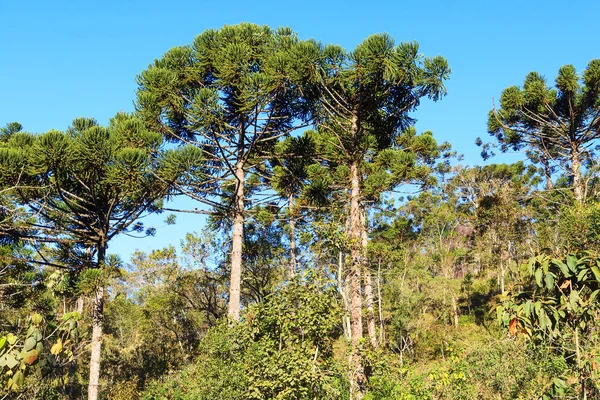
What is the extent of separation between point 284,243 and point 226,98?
892cm

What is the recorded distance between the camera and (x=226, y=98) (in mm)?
10867

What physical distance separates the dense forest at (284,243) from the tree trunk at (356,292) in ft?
0.10

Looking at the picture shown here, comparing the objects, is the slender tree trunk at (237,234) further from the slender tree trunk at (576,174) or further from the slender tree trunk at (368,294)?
the slender tree trunk at (576,174)

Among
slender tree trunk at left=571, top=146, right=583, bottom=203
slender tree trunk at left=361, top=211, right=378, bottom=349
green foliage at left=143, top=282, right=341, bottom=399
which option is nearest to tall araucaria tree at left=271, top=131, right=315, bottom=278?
slender tree trunk at left=361, top=211, right=378, bottom=349

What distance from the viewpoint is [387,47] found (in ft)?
25.4

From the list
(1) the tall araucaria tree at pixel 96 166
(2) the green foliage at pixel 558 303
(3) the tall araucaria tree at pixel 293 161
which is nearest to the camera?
(2) the green foliage at pixel 558 303

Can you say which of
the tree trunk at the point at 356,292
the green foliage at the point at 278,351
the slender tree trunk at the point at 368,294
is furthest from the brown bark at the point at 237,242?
the green foliage at the point at 278,351

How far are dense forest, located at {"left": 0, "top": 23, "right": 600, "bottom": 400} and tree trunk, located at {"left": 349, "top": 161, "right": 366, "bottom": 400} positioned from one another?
32 mm

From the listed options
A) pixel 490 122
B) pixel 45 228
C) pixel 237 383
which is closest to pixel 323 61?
pixel 237 383

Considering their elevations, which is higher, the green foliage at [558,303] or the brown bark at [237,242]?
the brown bark at [237,242]

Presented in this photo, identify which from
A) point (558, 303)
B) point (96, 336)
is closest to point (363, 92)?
point (558, 303)

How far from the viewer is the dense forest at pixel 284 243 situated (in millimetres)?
4535

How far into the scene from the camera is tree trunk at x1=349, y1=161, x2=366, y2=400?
19.3 feet

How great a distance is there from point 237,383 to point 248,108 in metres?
6.07
